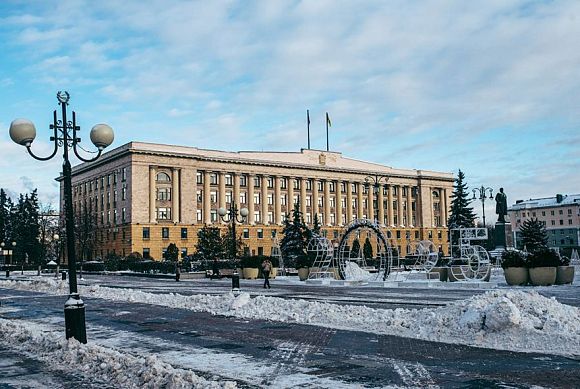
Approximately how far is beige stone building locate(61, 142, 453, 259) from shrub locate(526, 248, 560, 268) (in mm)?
49180

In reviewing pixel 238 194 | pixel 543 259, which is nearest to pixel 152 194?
pixel 238 194

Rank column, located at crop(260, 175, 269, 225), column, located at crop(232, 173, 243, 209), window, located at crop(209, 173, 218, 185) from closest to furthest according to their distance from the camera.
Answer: window, located at crop(209, 173, 218, 185), column, located at crop(232, 173, 243, 209), column, located at crop(260, 175, 269, 225)

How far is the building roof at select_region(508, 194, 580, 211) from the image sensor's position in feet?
455

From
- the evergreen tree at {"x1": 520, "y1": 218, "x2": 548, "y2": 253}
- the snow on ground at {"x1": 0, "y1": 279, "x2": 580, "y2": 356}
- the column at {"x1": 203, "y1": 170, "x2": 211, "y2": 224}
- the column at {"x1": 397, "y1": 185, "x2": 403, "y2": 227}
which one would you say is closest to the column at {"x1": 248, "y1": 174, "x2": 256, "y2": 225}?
the column at {"x1": 203, "y1": 170, "x2": 211, "y2": 224}

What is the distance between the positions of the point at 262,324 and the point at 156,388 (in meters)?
7.27

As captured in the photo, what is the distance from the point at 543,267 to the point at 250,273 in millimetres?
22864

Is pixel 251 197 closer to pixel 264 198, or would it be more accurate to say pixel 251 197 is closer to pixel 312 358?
pixel 264 198

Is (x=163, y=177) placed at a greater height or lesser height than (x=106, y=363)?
greater

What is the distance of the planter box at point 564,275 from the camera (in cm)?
2681

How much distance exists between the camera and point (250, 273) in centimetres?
4431

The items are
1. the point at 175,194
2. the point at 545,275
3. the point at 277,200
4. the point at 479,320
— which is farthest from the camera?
the point at 277,200

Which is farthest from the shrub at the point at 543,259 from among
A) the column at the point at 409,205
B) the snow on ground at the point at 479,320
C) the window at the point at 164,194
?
the column at the point at 409,205

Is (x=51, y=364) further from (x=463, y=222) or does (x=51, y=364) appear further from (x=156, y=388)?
(x=463, y=222)

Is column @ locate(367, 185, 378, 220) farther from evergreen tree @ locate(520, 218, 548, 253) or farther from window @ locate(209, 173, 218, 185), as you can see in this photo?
evergreen tree @ locate(520, 218, 548, 253)
